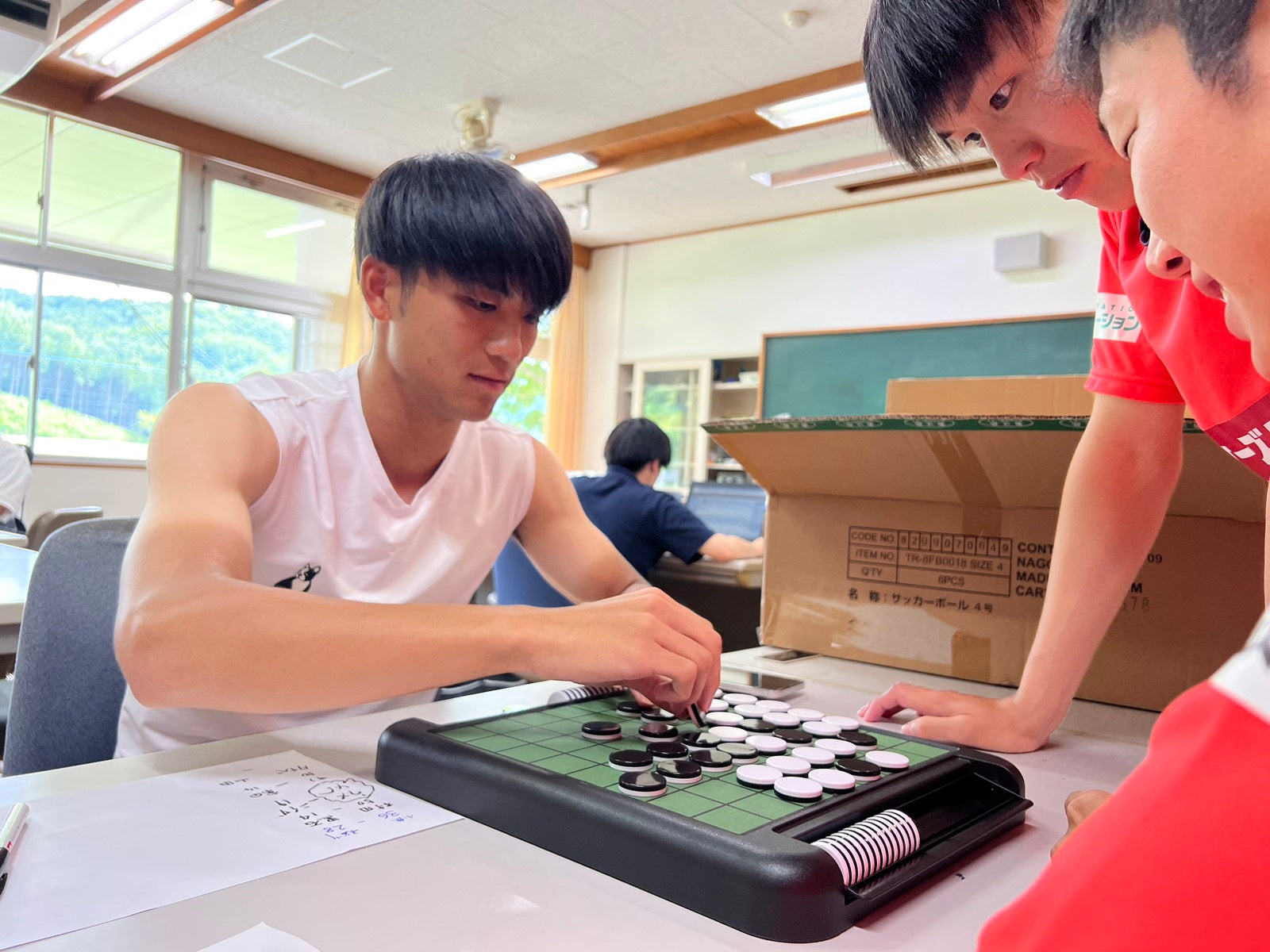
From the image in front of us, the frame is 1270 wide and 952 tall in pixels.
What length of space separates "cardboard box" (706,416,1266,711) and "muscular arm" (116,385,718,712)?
0.41 m

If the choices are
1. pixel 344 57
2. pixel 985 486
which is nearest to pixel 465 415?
pixel 985 486

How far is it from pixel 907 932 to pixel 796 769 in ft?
0.45

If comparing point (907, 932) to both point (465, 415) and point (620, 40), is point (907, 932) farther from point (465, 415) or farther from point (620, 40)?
point (620, 40)

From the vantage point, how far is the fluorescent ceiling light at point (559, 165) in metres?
5.35

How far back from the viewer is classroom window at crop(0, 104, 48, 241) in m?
4.79

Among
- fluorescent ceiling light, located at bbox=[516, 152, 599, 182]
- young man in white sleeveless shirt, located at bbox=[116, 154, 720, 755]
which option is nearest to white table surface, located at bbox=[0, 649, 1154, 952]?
young man in white sleeveless shirt, located at bbox=[116, 154, 720, 755]

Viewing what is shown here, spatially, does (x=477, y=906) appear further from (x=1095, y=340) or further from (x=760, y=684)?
(x=1095, y=340)

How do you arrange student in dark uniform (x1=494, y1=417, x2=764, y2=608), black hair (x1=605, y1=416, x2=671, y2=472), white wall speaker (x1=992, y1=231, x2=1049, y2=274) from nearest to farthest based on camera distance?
student in dark uniform (x1=494, y1=417, x2=764, y2=608) < black hair (x1=605, y1=416, x2=671, y2=472) < white wall speaker (x1=992, y1=231, x2=1049, y2=274)

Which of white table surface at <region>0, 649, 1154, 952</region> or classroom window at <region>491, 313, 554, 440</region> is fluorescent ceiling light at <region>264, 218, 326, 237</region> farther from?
white table surface at <region>0, 649, 1154, 952</region>

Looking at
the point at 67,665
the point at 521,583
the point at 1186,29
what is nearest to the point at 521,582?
the point at 521,583

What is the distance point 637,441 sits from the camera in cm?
304

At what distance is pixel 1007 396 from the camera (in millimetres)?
1262

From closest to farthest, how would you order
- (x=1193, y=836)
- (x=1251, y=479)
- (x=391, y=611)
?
A: (x=1193, y=836) → (x=391, y=611) → (x=1251, y=479)

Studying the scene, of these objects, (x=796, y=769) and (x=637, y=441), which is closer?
(x=796, y=769)
